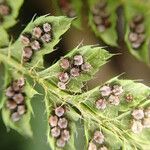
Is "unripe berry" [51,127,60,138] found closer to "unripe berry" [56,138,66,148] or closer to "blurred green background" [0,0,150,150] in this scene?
"unripe berry" [56,138,66,148]

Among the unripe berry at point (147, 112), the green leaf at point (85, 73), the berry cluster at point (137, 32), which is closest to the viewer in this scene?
the green leaf at point (85, 73)

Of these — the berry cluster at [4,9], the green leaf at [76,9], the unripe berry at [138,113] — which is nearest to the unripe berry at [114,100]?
the unripe berry at [138,113]

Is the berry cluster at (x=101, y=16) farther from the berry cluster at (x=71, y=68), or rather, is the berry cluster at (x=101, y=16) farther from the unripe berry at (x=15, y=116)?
the unripe berry at (x=15, y=116)

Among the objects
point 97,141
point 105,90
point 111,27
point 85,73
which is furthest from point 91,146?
point 111,27

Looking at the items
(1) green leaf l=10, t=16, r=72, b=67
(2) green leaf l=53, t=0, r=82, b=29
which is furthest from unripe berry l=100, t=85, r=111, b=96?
(2) green leaf l=53, t=0, r=82, b=29

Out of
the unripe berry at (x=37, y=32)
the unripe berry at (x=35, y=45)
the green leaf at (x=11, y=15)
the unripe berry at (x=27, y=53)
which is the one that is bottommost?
the unripe berry at (x=27, y=53)

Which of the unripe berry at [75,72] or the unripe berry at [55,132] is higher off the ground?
the unripe berry at [75,72]
